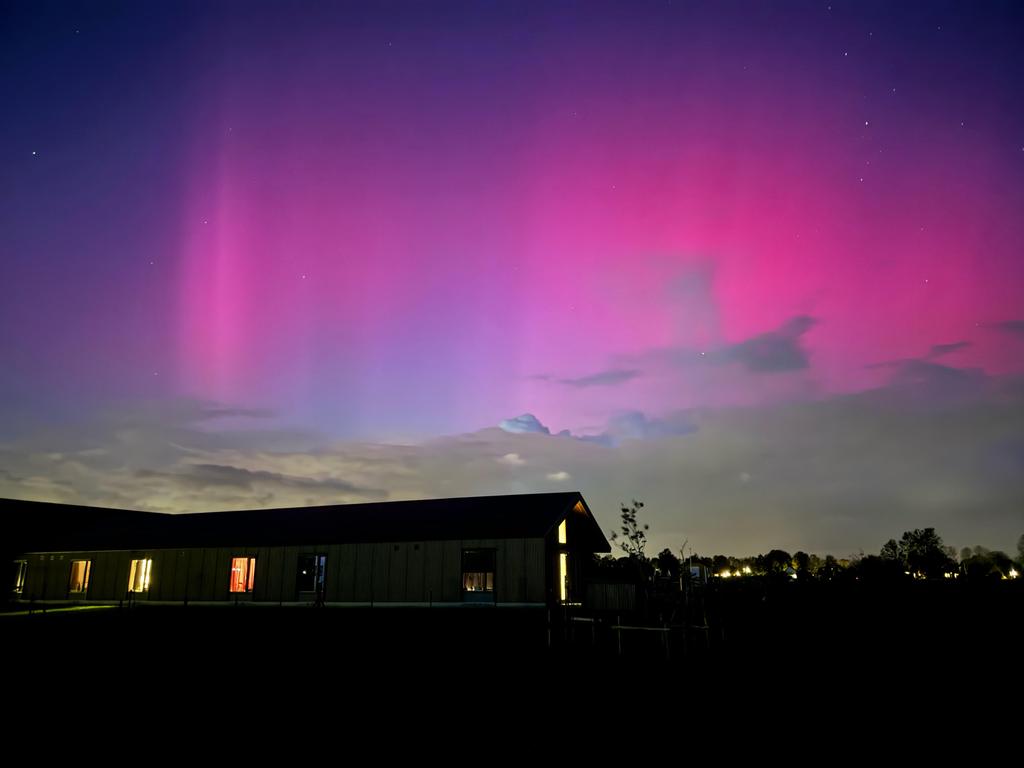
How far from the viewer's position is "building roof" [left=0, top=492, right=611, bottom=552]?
31234 millimetres

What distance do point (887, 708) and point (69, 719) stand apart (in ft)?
37.6

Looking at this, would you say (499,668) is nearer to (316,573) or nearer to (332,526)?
(316,573)

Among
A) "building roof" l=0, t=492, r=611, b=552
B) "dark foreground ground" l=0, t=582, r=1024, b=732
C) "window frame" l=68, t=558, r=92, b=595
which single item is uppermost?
"building roof" l=0, t=492, r=611, b=552

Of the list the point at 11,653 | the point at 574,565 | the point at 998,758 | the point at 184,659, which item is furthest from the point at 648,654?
the point at 574,565

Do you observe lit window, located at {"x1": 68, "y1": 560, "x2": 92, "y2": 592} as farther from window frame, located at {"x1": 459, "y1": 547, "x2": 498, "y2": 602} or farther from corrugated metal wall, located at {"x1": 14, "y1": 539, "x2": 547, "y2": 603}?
window frame, located at {"x1": 459, "y1": 547, "x2": 498, "y2": 602}

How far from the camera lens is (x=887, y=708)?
33.1ft

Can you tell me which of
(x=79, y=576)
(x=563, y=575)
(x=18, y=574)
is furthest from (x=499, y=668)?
(x=18, y=574)

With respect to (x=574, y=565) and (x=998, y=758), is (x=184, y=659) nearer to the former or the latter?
(x=998, y=758)

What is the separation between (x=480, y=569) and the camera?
1190 inches

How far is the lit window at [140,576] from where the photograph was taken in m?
37.0

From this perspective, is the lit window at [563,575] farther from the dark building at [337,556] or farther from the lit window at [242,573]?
the lit window at [242,573]

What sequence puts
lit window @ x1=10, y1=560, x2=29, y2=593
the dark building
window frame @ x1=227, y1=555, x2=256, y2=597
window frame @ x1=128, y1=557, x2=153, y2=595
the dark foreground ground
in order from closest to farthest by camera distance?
the dark foreground ground, the dark building, window frame @ x1=227, y1=555, x2=256, y2=597, window frame @ x1=128, y1=557, x2=153, y2=595, lit window @ x1=10, y1=560, x2=29, y2=593

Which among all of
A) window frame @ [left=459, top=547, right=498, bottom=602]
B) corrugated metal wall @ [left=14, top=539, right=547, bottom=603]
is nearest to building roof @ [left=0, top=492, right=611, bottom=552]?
corrugated metal wall @ [left=14, top=539, right=547, bottom=603]

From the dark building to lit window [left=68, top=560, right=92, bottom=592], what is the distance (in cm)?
7
